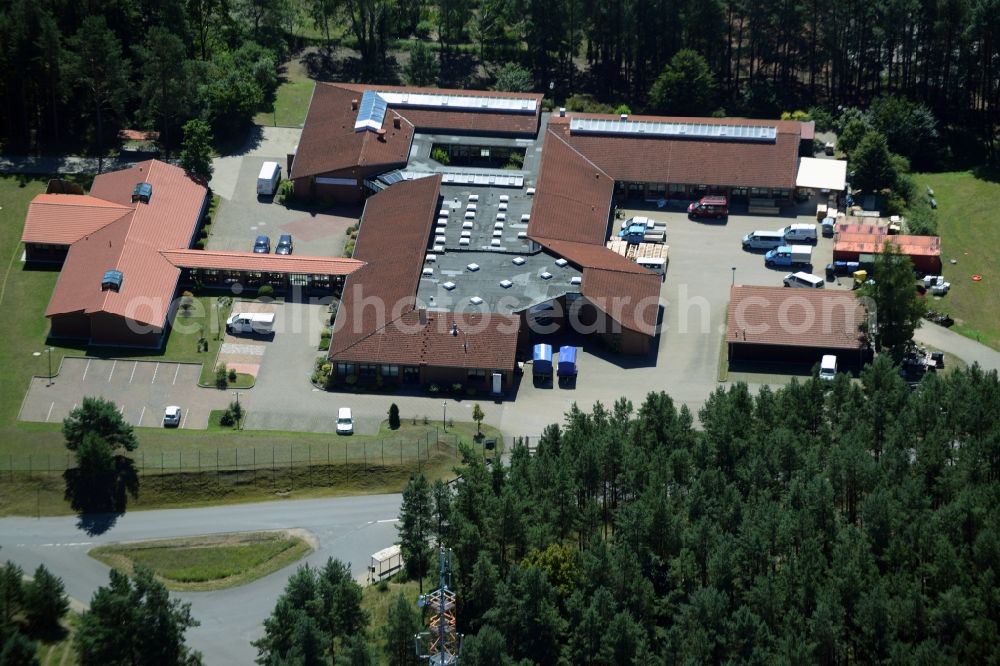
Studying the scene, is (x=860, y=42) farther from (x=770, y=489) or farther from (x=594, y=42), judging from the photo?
(x=770, y=489)

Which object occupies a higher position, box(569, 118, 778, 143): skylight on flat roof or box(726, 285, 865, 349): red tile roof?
box(569, 118, 778, 143): skylight on flat roof

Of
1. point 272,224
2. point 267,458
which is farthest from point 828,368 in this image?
point 272,224

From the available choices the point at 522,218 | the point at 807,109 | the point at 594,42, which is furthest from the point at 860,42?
the point at 522,218

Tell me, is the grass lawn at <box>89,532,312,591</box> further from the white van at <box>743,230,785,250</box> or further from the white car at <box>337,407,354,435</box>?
the white van at <box>743,230,785,250</box>

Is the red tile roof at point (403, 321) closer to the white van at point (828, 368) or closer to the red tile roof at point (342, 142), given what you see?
the red tile roof at point (342, 142)

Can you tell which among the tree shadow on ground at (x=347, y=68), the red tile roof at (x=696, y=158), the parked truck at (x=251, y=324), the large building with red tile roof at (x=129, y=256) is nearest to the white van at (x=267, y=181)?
the large building with red tile roof at (x=129, y=256)

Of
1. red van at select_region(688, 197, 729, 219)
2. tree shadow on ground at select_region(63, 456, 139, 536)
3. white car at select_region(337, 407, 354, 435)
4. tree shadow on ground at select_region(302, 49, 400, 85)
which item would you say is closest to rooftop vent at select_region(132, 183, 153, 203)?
white car at select_region(337, 407, 354, 435)
